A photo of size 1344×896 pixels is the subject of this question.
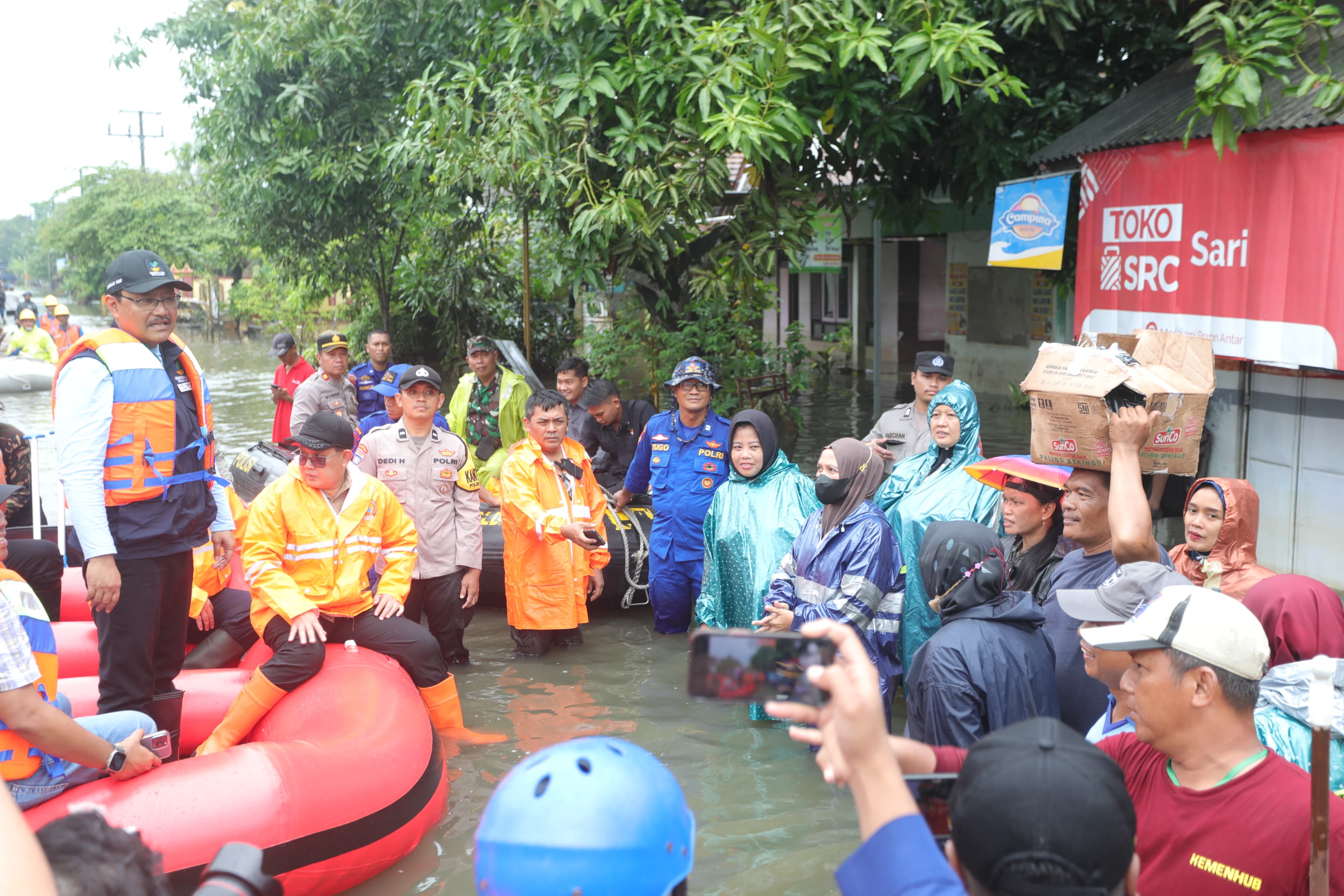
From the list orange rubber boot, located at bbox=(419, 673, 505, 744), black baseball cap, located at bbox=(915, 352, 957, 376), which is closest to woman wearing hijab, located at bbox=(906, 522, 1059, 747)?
orange rubber boot, located at bbox=(419, 673, 505, 744)

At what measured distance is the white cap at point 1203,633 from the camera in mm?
2070

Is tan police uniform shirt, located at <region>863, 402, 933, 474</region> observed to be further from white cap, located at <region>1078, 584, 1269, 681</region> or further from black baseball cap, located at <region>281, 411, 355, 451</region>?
white cap, located at <region>1078, 584, 1269, 681</region>

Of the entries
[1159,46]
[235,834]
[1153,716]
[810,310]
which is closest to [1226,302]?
[1159,46]

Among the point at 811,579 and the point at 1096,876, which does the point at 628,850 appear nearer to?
Answer: the point at 1096,876

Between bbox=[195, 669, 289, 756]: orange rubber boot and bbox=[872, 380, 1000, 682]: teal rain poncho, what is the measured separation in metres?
2.69

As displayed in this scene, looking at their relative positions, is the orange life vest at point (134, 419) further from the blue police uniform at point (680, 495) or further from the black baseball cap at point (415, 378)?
the blue police uniform at point (680, 495)

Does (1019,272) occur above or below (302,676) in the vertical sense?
above

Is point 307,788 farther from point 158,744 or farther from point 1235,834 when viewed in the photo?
point 1235,834

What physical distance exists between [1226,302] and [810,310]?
14947 mm

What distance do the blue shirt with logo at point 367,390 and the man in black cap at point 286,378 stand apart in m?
0.51

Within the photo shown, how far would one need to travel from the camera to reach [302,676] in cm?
425

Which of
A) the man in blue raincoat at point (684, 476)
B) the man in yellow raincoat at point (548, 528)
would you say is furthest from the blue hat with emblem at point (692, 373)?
the man in yellow raincoat at point (548, 528)

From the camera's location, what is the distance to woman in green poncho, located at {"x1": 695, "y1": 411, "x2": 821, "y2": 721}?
5.18 metres

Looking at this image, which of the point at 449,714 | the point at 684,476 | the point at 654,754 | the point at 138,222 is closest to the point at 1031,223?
the point at 684,476
